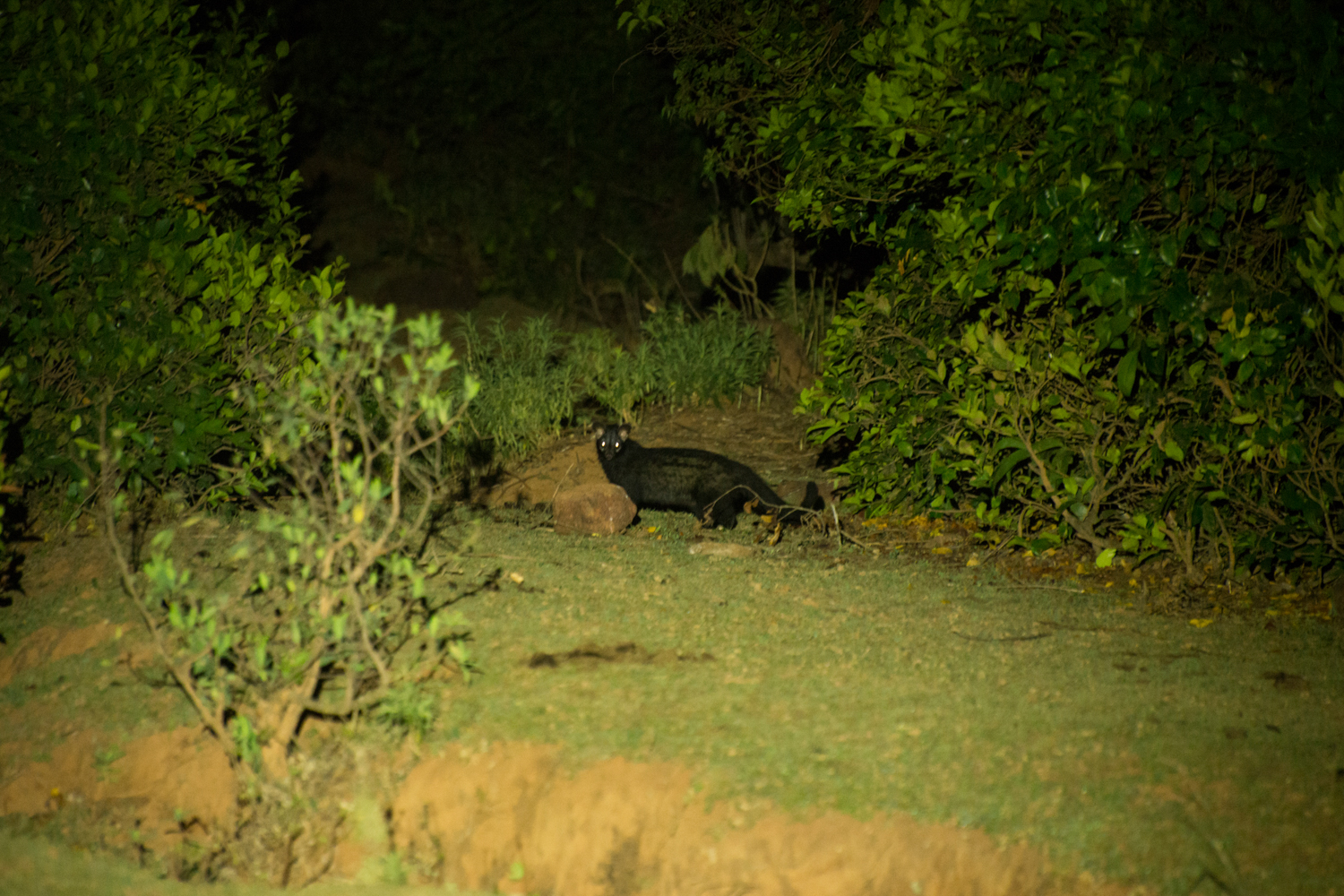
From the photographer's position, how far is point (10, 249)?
16.5ft

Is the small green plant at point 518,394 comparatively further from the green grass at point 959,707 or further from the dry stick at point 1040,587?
the dry stick at point 1040,587

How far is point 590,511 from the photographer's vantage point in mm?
6125

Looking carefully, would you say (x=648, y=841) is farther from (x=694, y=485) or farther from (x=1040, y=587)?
(x=694, y=485)

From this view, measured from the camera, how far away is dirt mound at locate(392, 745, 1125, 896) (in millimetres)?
3037

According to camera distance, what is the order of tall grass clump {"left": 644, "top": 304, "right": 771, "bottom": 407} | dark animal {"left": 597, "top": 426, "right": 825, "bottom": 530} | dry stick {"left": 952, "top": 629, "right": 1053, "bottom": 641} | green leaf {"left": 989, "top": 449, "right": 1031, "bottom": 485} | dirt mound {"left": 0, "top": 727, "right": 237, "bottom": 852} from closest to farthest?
1. dirt mound {"left": 0, "top": 727, "right": 237, "bottom": 852}
2. dry stick {"left": 952, "top": 629, "right": 1053, "bottom": 641}
3. green leaf {"left": 989, "top": 449, "right": 1031, "bottom": 485}
4. dark animal {"left": 597, "top": 426, "right": 825, "bottom": 530}
5. tall grass clump {"left": 644, "top": 304, "right": 771, "bottom": 407}

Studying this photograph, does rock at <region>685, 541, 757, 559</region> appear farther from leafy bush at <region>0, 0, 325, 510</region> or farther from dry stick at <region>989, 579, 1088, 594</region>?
leafy bush at <region>0, 0, 325, 510</region>

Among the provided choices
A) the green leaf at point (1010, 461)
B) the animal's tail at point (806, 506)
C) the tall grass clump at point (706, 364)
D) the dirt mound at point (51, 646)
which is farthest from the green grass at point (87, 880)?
the tall grass clump at point (706, 364)

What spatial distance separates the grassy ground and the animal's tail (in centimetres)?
97

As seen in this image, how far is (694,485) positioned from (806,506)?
718 millimetres

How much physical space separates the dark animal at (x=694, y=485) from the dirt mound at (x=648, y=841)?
304cm

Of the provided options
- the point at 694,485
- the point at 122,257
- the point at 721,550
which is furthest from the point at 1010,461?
the point at 122,257

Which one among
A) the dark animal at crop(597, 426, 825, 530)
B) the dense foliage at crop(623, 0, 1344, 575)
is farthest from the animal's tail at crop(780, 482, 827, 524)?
the dense foliage at crop(623, 0, 1344, 575)

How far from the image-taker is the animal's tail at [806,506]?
618 cm

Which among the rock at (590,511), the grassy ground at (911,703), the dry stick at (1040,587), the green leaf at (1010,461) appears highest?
the green leaf at (1010,461)
